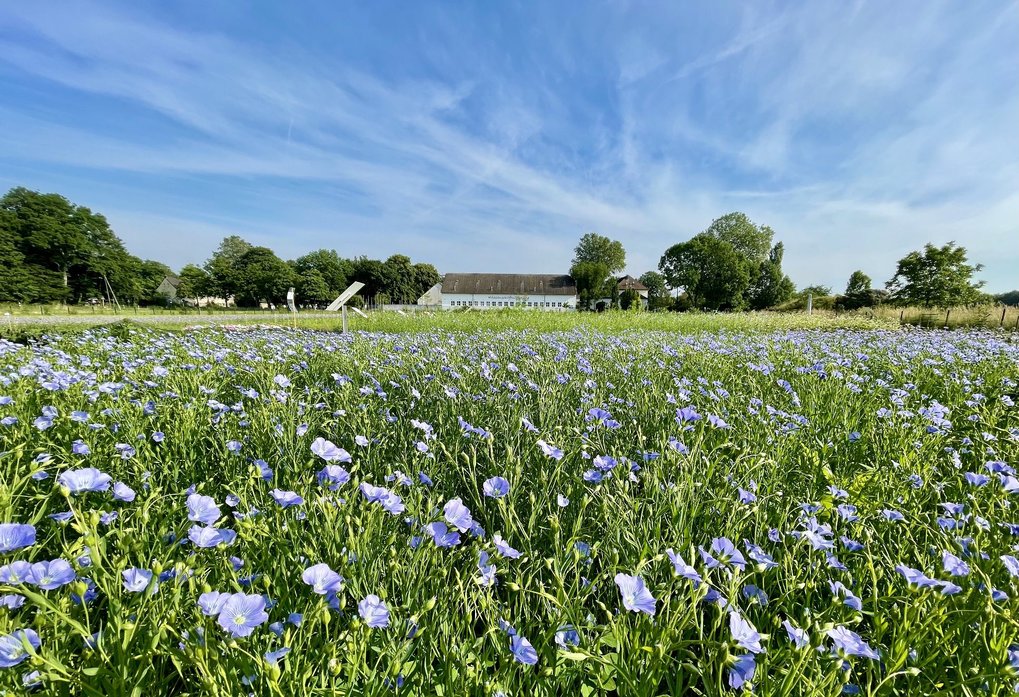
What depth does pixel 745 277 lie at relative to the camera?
4169cm

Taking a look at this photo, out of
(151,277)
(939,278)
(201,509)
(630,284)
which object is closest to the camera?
(201,509)

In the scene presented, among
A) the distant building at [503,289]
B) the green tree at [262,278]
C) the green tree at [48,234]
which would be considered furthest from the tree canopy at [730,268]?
the green tree at [48,234]

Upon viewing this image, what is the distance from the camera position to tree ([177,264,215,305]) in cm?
5816

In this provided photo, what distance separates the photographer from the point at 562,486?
6.44 feet

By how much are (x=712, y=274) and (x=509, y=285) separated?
25876 mm

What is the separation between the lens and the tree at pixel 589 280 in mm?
54625

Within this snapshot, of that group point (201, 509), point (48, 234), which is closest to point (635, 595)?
point (201, 509)

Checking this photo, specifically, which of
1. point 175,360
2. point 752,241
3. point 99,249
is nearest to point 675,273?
point 752,241

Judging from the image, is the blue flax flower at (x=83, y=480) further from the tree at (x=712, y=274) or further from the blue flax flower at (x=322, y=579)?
the tree at (x=712, y=274)

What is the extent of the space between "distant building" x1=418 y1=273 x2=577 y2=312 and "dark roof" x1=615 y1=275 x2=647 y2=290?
11615 mm

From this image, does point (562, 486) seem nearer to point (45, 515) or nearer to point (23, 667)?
point (23, 667)

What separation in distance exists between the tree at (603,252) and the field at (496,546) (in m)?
57.7

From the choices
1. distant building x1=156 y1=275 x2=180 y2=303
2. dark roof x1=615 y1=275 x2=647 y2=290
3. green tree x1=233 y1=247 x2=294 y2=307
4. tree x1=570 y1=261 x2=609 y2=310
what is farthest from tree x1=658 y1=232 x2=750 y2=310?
distant building x1=156 y1=275 x2=180 y2=303

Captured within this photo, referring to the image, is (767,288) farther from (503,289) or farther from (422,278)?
(422,278)
